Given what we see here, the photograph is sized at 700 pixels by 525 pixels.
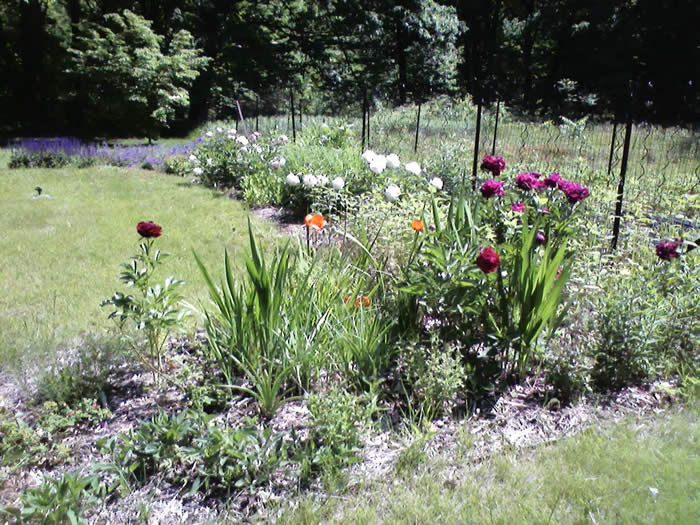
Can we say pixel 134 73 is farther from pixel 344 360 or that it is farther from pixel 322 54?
pixel 344 360

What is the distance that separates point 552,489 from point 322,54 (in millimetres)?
23009

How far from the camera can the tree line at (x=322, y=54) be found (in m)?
18.4

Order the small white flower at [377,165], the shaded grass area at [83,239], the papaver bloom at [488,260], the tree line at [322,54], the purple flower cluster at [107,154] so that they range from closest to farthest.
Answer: the papaver bloom at [488,260] < the shaded grass area at [83,239] < the small white flower at [377,165] < the purple flower cluster at [107,154] < the tree line at [322,54]

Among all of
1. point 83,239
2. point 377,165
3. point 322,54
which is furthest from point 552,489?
point 322,54

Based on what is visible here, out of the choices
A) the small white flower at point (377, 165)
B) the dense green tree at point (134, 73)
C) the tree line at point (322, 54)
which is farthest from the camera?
the tree line at point (322, 54)

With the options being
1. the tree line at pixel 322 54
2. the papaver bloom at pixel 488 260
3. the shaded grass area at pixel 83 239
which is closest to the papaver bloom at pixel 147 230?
the shaded grass area at pixel 83 239

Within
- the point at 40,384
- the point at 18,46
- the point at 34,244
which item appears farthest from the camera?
the point at 18,46

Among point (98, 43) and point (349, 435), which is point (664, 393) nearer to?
point (349, 435)

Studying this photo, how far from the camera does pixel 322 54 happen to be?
22.6 m

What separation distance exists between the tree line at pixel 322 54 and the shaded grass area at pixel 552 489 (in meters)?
15.4

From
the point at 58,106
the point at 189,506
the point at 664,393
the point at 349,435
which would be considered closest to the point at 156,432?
the point at 189,506

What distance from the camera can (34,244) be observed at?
529cm

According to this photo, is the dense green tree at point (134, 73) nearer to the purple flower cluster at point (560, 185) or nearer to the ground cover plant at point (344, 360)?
the ground cover plant at point (344, 360)

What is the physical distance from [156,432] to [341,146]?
7030 millimetres
